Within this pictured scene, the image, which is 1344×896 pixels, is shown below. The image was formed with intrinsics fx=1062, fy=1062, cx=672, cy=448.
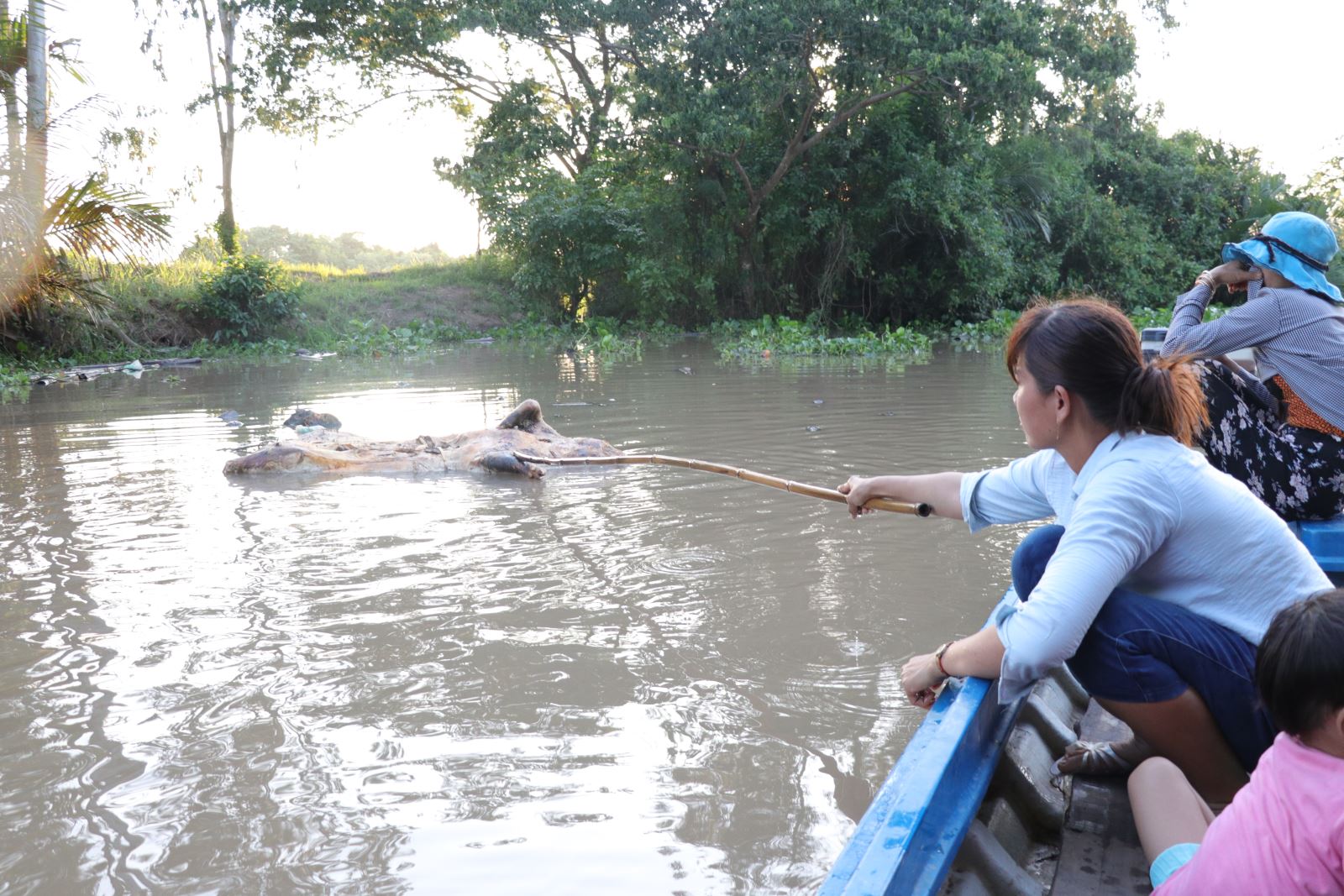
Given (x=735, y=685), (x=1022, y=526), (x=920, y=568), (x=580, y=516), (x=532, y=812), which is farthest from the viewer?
(x=580, y=516)

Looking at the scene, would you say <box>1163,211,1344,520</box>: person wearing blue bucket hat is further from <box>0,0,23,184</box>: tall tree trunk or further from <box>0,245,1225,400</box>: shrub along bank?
<box>0,0,23,184</box>: tall tree trunk

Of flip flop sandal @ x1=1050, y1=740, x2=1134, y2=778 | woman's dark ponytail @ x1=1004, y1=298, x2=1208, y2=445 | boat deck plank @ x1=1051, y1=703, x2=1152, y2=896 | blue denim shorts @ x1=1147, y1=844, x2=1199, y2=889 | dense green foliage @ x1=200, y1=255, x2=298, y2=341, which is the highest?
dense green foliage @ x1=200, y1=255, x2=298, y2=341

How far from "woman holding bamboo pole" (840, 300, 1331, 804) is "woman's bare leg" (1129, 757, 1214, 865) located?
0.50ft

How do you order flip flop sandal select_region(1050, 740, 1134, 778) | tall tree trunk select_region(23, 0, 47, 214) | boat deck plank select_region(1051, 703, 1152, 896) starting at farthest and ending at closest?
tall tree trunk select_region(23, 0, 47, 214) → flip flop sandal select_region(1050, 740, 1134, 778) → boat deck plank select_region(1051, 703, 1152, 896)

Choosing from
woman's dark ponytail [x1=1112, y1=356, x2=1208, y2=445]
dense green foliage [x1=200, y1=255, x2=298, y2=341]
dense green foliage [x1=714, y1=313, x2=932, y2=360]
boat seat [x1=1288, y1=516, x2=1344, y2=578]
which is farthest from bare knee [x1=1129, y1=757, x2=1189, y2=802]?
dense green foliage [x1=200, y1=255, x2=298, y2=341]

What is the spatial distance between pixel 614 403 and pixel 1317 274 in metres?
6.82

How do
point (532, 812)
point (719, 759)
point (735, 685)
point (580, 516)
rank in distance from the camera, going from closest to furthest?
point (532, 812) → point (719, 759) → point (735, 685) → point (580, 516)

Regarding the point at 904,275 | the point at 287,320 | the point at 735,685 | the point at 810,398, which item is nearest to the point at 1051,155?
the point at 904,275

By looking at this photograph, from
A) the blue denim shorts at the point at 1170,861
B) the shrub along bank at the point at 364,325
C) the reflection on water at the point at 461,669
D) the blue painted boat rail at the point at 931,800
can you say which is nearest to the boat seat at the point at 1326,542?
the reflection on water at the point at 461,669

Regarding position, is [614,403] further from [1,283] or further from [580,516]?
[1,283]

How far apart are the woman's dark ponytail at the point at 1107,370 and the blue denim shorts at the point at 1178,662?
354 mm

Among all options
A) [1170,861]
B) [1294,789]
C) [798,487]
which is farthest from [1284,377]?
[1294,789]

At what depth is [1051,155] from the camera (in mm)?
20094

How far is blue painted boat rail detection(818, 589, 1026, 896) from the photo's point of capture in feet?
5.04
